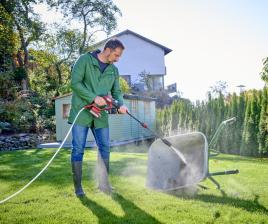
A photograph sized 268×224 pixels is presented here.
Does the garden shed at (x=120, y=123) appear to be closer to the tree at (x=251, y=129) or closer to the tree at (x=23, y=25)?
the tree at (x=251, y=129)

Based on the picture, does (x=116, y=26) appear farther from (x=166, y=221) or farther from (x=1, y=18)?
(x=166, y=221)

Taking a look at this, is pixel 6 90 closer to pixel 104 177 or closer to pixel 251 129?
pixel 251 129

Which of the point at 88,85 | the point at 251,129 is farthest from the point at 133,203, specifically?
the point at 251,129

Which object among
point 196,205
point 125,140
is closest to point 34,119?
point 125,140

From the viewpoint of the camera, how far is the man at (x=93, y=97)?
3701 mm

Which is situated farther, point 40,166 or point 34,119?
point 34,119

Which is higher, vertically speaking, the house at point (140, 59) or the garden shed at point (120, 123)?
the house at point (140, 59)

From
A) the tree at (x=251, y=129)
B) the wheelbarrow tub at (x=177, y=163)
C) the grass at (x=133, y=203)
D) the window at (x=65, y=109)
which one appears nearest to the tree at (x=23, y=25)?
the window at (x=65, y=109)

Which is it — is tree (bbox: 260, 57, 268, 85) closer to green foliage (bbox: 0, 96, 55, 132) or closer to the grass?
the grass

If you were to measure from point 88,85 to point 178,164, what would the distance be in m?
1.39

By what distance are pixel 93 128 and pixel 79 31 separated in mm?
22068

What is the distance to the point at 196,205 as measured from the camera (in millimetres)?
3160

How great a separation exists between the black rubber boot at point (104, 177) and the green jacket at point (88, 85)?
0.46m

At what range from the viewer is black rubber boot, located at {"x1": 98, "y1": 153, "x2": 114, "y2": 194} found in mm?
3898
